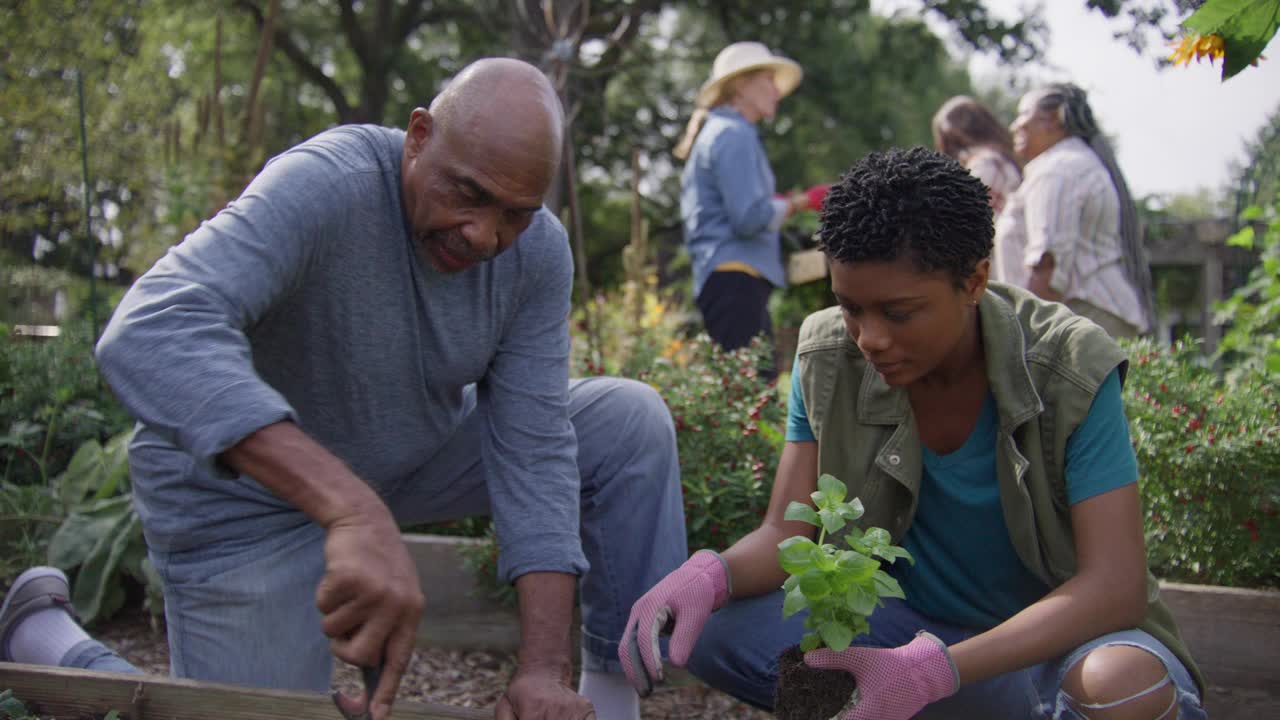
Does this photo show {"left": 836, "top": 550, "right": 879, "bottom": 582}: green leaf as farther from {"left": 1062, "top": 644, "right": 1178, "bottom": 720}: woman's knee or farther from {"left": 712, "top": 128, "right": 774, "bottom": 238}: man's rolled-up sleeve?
{"left": 712, "top": 128, "right": 774, "bottom": 238}: man's rolled-up sleeve

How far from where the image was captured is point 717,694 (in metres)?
2.75

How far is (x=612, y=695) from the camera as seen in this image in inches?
81.6

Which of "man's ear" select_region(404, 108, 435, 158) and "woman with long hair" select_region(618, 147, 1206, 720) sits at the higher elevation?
"man's ear" select_region(404, 108, 435, 158)

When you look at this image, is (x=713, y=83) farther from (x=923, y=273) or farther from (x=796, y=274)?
(x=923, y=273)

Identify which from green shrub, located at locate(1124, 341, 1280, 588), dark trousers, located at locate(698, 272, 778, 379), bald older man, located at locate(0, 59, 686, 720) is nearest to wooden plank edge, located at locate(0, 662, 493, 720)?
bald older man, located at locate(0, 59, 686, 720)

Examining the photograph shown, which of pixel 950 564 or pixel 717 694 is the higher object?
pixel 950 564

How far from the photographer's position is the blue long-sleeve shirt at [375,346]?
1721mm

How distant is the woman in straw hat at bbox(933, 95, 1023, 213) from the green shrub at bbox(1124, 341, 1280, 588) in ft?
6.75

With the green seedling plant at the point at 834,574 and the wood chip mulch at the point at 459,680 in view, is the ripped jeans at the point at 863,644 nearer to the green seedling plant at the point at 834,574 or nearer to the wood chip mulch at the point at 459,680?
the green seedling plant at the point at 834,574

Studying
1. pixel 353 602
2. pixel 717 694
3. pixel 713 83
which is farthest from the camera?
pixel 713 83

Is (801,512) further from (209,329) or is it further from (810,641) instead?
(209,329)

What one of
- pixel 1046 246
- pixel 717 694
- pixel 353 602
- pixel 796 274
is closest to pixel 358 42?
pixel 796 274

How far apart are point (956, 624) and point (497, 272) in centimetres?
114

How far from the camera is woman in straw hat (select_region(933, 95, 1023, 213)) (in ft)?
15.2
